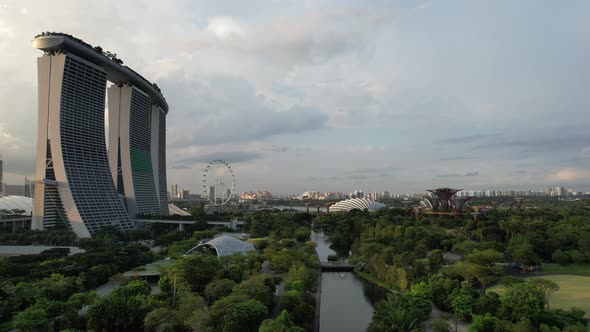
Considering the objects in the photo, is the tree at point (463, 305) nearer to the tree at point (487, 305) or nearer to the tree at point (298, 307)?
the tree at point (487, 305)

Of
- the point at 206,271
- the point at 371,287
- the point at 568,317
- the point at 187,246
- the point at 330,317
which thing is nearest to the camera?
the point at 568,317

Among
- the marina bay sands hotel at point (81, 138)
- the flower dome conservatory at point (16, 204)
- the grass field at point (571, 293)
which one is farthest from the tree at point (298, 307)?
the flower dome conservatory at point (16, 204)

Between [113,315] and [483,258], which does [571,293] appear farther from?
[113,315]

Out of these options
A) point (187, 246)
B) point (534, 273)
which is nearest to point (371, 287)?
point (534, 273)

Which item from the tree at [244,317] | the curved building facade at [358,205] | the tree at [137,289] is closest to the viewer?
the tree at [244,317]

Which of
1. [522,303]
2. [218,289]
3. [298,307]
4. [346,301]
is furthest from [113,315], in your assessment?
[522,303]

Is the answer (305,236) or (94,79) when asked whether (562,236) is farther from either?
(94,79)
